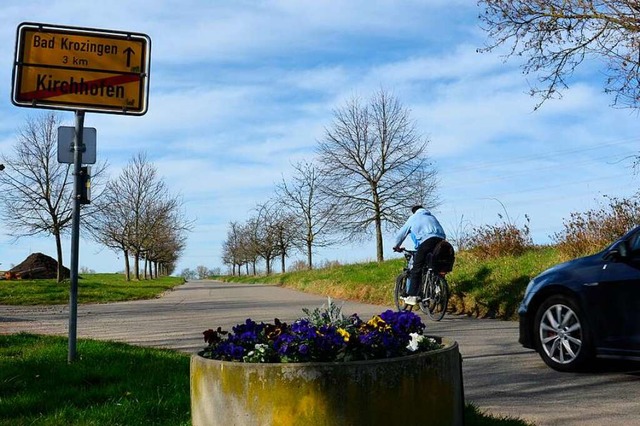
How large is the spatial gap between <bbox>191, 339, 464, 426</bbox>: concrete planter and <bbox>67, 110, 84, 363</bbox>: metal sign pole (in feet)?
11.0

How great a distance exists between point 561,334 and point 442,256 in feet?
15.2

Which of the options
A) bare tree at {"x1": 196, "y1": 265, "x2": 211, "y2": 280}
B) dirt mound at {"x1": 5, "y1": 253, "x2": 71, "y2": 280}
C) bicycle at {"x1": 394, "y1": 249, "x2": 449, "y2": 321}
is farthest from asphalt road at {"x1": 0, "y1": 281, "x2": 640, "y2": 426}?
bare tree at {"x1": 196, "y1": 265, "x2": 211, "y2": 280}

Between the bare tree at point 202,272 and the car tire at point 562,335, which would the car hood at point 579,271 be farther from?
the bare tree at point 202,272

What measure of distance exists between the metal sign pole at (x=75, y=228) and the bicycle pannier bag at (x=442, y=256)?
20.8ft

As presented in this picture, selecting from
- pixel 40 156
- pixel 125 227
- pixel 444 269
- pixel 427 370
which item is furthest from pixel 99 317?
pixel 125 227

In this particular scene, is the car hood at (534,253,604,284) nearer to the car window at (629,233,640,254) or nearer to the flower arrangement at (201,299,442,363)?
the car window at (629,233,640,254)

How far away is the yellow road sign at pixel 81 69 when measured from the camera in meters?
6.42

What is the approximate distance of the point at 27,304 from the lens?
19.7m

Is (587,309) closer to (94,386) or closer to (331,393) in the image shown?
(331,393)

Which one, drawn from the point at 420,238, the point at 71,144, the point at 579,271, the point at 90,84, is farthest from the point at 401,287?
the point at 90,84

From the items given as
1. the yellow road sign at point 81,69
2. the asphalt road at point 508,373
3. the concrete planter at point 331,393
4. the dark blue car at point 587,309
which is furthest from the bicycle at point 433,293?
the concrete planter at point 331,393

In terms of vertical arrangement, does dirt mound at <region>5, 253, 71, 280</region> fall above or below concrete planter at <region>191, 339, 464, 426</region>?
above

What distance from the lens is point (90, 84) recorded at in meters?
6.53

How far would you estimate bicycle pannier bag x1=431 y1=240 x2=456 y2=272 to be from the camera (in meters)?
10.9
